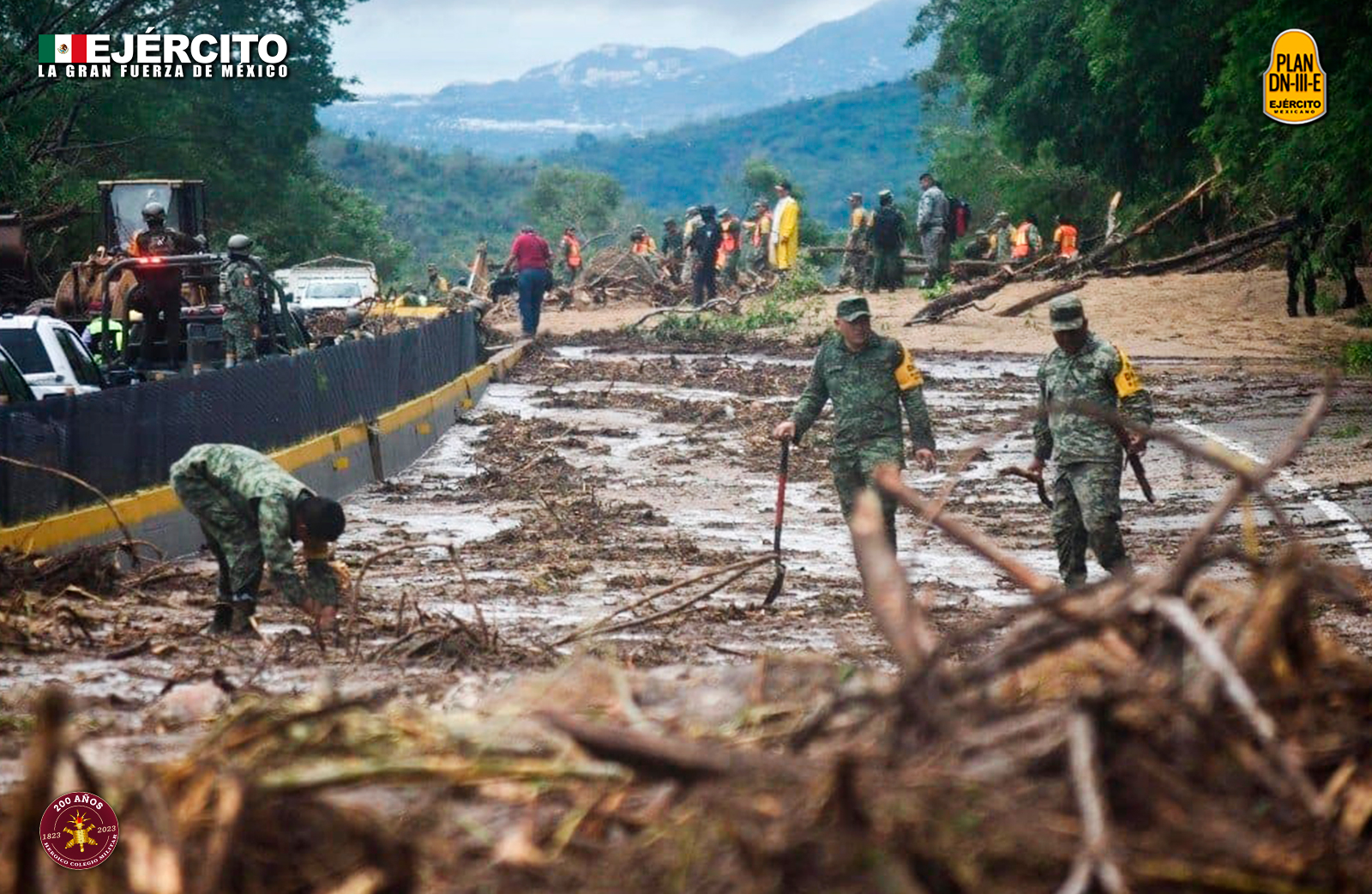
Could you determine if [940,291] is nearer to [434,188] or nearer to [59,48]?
[59,48]

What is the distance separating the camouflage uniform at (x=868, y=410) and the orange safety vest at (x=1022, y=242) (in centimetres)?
2880

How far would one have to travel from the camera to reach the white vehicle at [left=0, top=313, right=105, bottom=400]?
1692cm

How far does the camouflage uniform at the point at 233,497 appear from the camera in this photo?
10367mm

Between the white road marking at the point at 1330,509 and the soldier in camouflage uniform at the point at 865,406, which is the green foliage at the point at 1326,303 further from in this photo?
the soldier in camouflage uniform at the point at 865,406

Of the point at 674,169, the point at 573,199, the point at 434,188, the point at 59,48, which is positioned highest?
the point at 59,48

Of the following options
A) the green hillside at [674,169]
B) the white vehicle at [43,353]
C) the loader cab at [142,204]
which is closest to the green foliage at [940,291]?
the loader cab at [142,204]

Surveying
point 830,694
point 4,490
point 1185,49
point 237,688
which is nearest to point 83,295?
point 4,490

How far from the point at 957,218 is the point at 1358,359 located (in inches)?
678

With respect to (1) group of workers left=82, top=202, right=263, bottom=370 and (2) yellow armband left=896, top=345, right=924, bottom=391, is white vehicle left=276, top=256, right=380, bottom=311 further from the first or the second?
(2) yellow armband left=896, top=345, right=924, bottom=391

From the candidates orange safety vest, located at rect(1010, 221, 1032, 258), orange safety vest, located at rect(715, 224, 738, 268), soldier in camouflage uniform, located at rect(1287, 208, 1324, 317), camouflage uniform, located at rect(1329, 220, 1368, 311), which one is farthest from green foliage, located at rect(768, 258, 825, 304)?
camouflage uniform, located at rect(1329, 220, 1368, 311)

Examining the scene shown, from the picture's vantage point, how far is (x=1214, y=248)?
3416 centimetres

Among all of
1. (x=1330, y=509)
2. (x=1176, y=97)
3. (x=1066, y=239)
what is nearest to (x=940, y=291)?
(x=1066, y=239)

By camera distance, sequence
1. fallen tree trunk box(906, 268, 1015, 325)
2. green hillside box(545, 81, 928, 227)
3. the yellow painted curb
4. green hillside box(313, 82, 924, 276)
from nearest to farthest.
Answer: the yellow painted curb → fallen tree trunk box(906, 268, 1015, 325) → green hillside box(313, 82, 924, 276) → green hillside box(545, 81, 928, 227)

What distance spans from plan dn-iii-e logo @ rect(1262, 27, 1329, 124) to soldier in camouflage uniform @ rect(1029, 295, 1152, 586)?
39.3 ft
